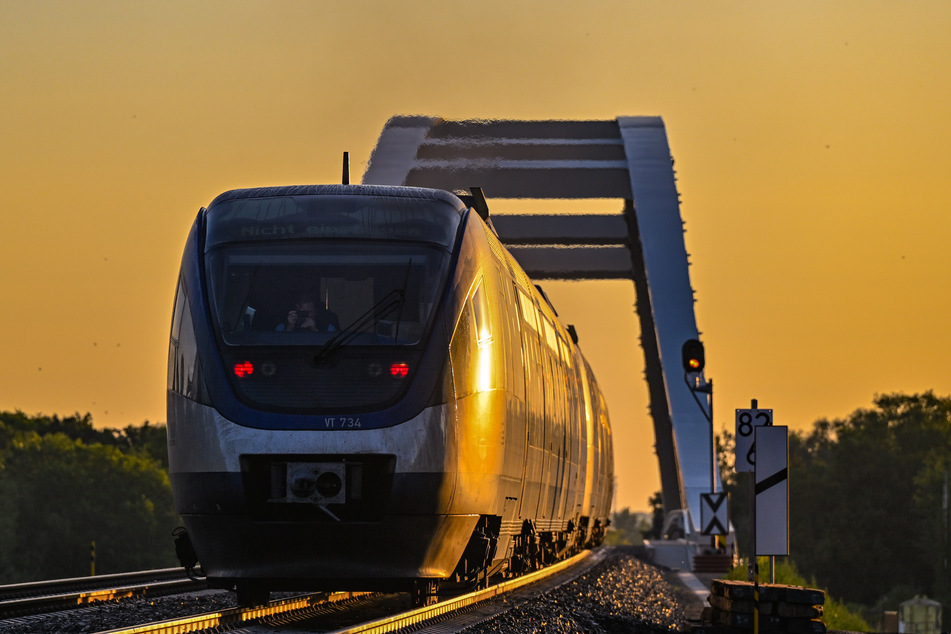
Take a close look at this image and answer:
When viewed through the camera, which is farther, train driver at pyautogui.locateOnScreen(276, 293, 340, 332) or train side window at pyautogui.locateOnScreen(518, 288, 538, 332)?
train side window at pyautogui.locateOnScreen(518, 288, 538, 332)

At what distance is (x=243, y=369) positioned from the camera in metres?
12.2

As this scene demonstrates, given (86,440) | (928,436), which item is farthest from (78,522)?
(928,436)

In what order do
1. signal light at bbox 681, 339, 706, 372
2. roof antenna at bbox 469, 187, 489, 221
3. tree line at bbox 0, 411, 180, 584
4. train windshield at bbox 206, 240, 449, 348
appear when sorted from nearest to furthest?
1. train windshield at bbox 206, 240, 449, 348
2. roof antenna at bbox 469, 187, 489, 221
3. signal light at bbox 681, 339, 706, 372
4. tree line at bbox 0, 411, 180, 584

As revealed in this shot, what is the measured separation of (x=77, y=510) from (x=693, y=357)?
69.7 metres

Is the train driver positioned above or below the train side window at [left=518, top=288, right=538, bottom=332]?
below

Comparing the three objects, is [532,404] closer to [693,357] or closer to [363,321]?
[363,321]

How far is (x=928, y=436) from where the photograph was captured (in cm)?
12350

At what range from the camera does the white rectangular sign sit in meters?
12.6

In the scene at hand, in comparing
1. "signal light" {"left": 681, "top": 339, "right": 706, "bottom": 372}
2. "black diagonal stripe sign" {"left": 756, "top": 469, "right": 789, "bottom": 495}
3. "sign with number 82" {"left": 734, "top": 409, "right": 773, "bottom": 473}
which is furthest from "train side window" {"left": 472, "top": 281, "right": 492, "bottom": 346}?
"signal light" {"left": 681, "top": 339, "right": 706, "bottom": 372}

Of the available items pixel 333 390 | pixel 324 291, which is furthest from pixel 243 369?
pixel 324 291

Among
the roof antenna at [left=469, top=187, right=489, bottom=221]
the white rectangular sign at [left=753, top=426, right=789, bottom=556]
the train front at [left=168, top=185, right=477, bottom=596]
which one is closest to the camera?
the train front at [left=168, top=185, right=477, bottom=596]

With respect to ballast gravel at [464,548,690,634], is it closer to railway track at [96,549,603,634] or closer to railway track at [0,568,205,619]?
railway track at [96,549,603,634]

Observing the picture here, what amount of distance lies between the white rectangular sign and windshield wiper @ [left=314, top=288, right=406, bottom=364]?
2825 mm

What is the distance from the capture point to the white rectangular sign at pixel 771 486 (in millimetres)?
12578
